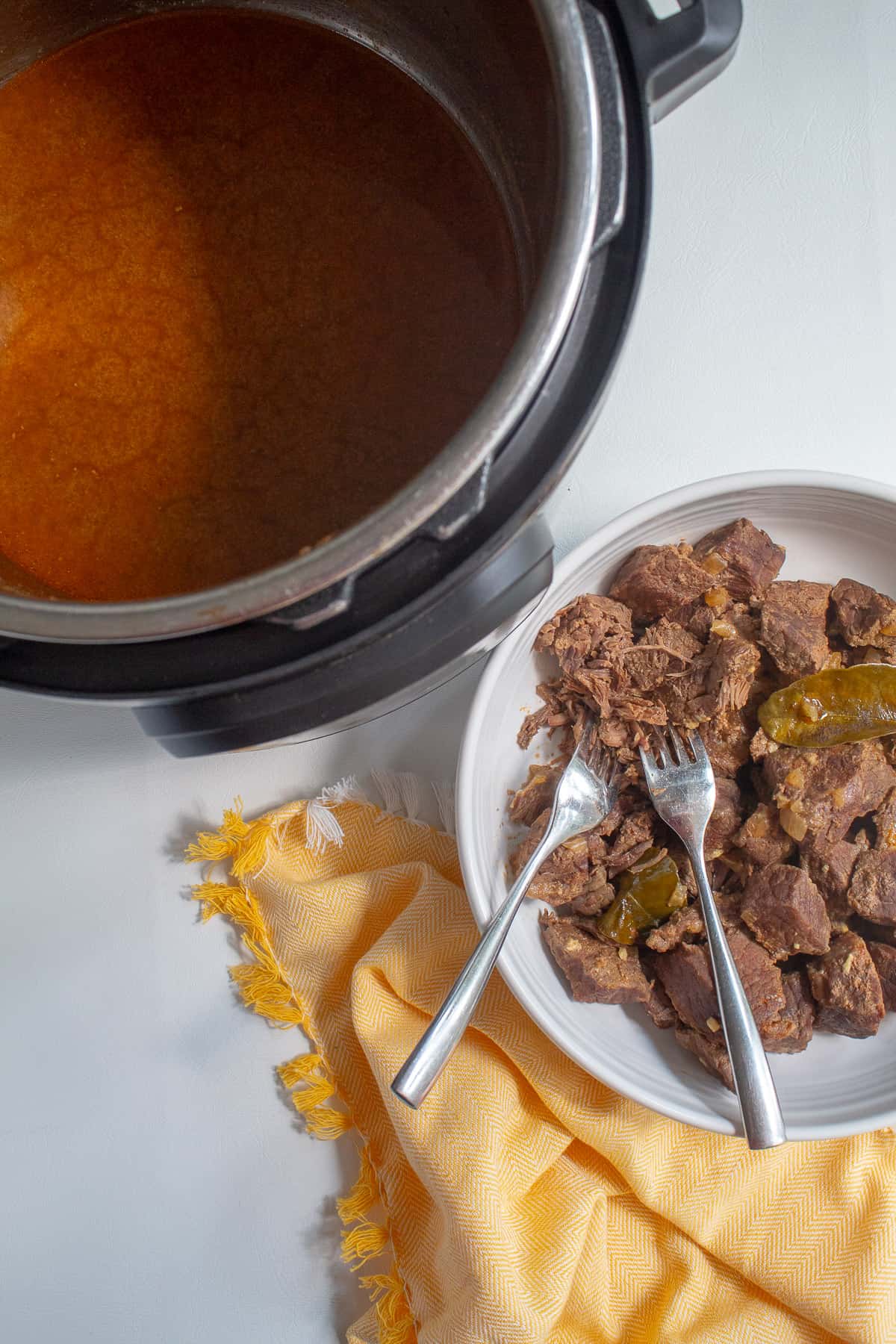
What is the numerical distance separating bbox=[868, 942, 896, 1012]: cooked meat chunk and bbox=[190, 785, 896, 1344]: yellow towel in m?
0.22

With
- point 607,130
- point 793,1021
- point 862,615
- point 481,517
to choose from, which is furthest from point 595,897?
point 607,130

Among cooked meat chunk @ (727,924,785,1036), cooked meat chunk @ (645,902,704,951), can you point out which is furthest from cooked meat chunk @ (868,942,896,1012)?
cooked meat chunk @ (645,902,704,951)

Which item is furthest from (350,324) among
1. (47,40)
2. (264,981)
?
(264,981)

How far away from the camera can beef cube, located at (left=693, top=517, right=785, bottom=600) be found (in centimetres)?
124

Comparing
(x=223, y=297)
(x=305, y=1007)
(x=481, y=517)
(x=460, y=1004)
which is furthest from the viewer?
(x=305, y=1007)

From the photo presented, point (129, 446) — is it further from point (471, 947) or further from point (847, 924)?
point (847, 924)

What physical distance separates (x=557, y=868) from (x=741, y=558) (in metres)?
0.47

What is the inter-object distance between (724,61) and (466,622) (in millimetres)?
502

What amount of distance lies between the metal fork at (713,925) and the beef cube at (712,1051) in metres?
0.03

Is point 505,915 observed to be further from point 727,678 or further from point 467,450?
point 467,450

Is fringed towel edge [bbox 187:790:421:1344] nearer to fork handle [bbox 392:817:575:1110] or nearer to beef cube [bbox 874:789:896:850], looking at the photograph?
fork handle [bbox 392:817:575:1110]

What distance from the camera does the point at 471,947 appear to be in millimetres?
1329

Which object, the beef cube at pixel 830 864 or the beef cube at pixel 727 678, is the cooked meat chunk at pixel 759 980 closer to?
the beef cube at pixel 830 864

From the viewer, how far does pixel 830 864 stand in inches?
48.1
